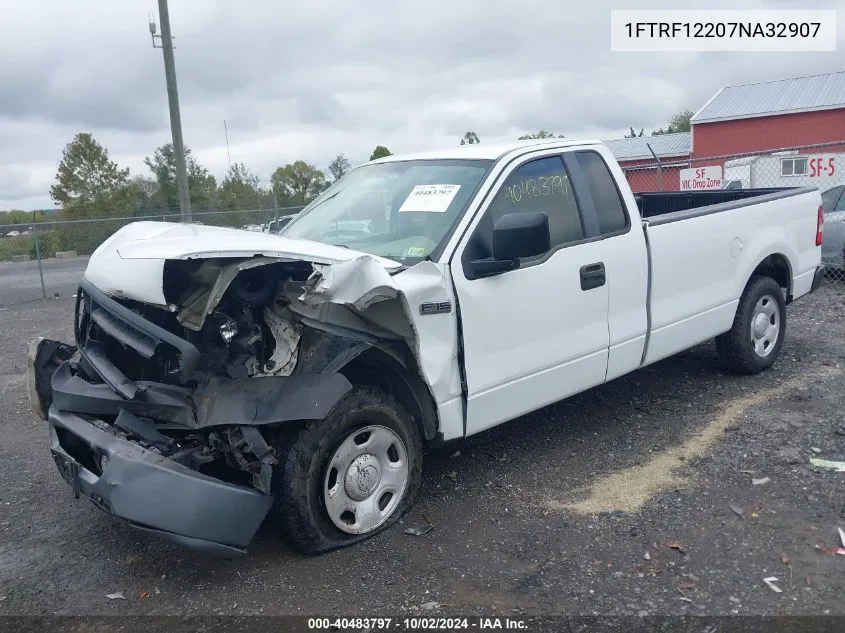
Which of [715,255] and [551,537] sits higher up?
[715,255]

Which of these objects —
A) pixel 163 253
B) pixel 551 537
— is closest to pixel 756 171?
pixel 551 537

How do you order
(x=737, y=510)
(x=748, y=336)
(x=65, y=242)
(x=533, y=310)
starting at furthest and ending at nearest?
(x=65, y=242) → (x=748, y=336) → (x=533, y=310) → (x=737, y=510)

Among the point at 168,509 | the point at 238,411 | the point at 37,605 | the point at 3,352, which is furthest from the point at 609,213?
the point at 3,352

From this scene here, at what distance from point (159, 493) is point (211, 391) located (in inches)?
20.3

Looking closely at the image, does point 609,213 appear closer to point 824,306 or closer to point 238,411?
point 238,411

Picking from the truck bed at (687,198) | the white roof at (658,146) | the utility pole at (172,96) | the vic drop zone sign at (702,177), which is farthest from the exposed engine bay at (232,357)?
the white roof at (658,146)

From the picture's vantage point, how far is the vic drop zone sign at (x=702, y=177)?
20.2 metres

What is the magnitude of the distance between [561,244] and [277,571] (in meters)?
2.37

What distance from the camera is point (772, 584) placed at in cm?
333

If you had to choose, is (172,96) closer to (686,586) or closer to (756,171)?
(756,171)

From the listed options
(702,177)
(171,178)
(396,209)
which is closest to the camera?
(396,209)

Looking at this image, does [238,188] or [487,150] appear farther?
[238,188]

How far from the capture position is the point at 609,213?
488cm

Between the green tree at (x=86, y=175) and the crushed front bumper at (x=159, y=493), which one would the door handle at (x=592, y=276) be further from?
the green tree at (x=86, y=175)
